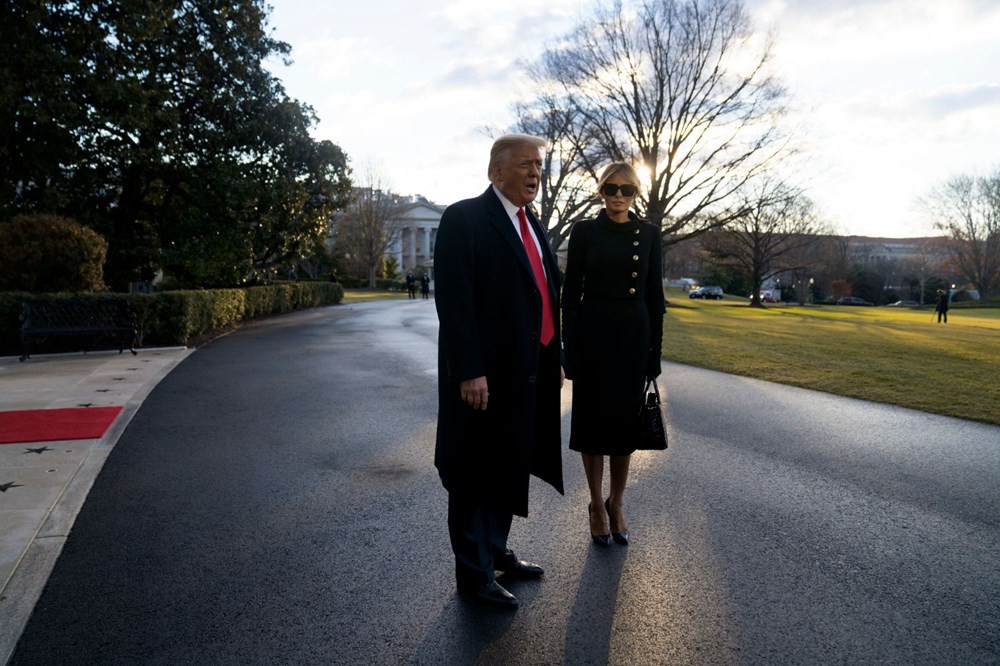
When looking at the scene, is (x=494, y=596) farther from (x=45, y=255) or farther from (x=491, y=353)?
(x=45, y=255)

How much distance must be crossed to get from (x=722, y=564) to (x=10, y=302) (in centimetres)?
1387

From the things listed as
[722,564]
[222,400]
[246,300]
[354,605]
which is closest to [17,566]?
[354,605]

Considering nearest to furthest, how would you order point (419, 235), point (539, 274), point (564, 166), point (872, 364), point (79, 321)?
1. point (539, 274)
2. point (872, 364)
3. point (79, 321)
4. point (564, 166)
5. point (419, 235)

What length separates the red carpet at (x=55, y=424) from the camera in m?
6.30

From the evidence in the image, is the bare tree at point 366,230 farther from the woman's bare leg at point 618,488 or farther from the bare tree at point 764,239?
the woman's bare leg at point 618,488

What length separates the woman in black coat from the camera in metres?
3.72

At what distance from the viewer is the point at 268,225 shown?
74.5 ft

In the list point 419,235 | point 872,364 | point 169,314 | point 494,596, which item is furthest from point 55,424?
point 419,235

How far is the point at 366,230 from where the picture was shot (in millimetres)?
66812

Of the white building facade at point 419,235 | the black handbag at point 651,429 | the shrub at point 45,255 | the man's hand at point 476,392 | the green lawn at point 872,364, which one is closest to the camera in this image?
the man's hand at point 476,392

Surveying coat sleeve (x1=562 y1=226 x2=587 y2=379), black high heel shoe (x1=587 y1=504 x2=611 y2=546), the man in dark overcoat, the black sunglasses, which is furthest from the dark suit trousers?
the black sunglasses

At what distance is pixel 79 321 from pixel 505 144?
1289 centimetres

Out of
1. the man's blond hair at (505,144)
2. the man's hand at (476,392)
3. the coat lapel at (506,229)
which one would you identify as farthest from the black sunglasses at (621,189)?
the man's hand at (476,392)

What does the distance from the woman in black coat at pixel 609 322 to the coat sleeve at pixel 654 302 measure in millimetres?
11
